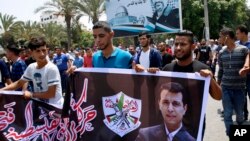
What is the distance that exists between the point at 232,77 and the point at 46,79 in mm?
2824

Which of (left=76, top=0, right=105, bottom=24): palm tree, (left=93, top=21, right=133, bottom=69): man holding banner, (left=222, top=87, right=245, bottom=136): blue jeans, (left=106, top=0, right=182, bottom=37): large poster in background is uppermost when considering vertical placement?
(left=76, top=0, right=105, bottom=24): palm tree

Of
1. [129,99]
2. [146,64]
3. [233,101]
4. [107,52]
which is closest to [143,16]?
[146,64]

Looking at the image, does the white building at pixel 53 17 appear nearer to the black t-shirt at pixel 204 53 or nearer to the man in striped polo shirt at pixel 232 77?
the black t-shirt at pixel 204 53

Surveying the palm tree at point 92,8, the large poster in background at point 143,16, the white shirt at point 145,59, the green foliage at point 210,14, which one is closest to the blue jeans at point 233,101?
the white shirt at point 145,59

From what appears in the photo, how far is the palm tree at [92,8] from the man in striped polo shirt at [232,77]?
26.3 m

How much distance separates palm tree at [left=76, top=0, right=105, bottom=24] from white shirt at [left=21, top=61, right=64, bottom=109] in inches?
1079

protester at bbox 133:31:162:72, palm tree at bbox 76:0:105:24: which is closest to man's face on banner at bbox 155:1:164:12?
protester at bbox 133:31:162:72

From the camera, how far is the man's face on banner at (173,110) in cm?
349

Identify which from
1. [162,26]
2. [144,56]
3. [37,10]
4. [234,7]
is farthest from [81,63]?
[234,7]

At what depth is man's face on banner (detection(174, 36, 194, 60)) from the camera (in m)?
3.52

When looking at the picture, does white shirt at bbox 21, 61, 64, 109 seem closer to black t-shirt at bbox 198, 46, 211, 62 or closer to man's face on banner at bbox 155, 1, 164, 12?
black t-shirt at bbox 198, 46, 211, 62

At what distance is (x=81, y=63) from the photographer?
14.9 m

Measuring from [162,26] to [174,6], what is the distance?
859mm

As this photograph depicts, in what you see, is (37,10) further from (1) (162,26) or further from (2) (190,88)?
(2) (190,88)
